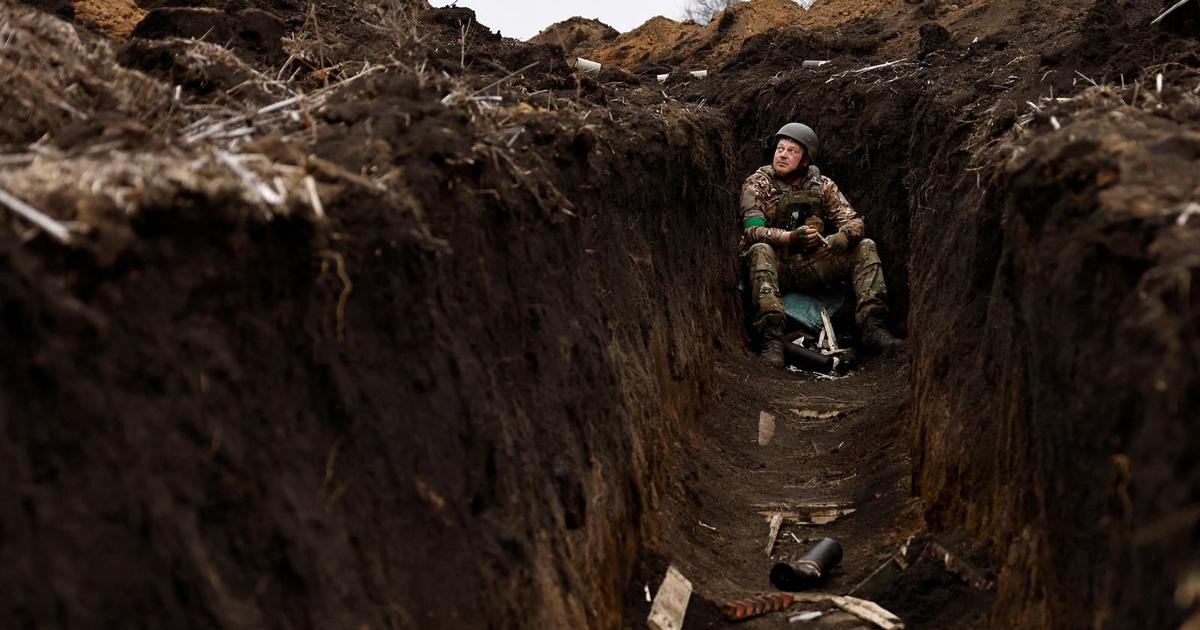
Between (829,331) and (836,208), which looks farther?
(836,208)

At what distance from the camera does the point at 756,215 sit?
37.0ft

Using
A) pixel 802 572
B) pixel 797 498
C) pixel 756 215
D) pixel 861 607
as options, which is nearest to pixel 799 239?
pixel 756 215

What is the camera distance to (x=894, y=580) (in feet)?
17.5

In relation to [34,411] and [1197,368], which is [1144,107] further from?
[34,411]

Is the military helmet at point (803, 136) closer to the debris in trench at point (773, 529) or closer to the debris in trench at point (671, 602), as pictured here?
the debris in trench at point (773, 529)

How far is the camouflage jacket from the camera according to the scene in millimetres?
11234

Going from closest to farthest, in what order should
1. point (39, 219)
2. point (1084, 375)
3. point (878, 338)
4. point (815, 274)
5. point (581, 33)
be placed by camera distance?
point (39, 219) → point (1084, 375) → point (878, 338) → point (815, 274) → point (581, 33)

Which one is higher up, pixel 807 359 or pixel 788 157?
pixel 788 157

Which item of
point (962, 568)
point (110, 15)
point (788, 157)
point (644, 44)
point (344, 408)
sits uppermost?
point (644, 44)

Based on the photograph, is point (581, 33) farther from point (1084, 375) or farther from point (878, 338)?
point (1084, 375)

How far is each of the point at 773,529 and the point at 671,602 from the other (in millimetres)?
1594

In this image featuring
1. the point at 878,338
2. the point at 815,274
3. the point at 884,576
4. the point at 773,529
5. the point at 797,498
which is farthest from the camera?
the point at 815,274

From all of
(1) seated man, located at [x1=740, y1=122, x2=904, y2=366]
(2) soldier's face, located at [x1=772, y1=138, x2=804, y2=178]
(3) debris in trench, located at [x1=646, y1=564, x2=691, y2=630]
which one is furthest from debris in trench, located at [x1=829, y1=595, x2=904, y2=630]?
(2) soldier's face, located at [x1=772, y1=138, x2=804, y2=178]

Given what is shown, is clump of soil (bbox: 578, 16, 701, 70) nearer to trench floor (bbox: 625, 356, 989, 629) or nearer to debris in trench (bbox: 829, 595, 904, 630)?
trench floor (bbox: 625, 356, 989, 629)
